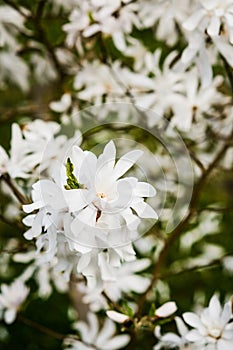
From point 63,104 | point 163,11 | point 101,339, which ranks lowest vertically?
point 101,339

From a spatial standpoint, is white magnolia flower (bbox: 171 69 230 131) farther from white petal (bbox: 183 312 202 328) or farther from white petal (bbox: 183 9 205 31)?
white petal (bbox: 183 312 202 328)

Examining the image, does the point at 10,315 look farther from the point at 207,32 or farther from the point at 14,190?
the point at 207,32

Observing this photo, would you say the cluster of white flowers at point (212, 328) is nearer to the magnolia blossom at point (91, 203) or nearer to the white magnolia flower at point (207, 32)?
the magnolia blossom at point (91, 203)

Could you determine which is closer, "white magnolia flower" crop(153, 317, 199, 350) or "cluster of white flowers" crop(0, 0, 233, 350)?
"cluster of white flowers" crop(0, 0, 233, 350)

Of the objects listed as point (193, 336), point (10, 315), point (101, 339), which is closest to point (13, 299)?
point (10, 315)

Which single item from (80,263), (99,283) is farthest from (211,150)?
(80,263)

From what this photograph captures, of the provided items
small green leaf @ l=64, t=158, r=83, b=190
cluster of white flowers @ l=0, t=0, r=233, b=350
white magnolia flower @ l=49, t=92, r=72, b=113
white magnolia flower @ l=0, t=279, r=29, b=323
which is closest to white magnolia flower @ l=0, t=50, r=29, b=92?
cluster of white flowers @ l=0, t=0, r=233, b=350

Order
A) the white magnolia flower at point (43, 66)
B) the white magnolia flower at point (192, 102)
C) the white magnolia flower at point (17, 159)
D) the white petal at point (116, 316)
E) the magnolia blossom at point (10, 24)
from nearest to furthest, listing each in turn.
→ the white petal at point (116, 316)
the white magnolia flower at point (17, 159)
the white magnolia flower at point (192, 102)
the magnolia blossom at point (10, 24)
the white magnolia flower at point (43, 66)

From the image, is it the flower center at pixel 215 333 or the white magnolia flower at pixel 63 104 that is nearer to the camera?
the flower center at pixel 215 333

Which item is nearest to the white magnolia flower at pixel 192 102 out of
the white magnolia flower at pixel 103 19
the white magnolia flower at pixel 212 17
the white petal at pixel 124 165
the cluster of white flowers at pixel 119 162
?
the cluster of white flowers at pixel 119 162
